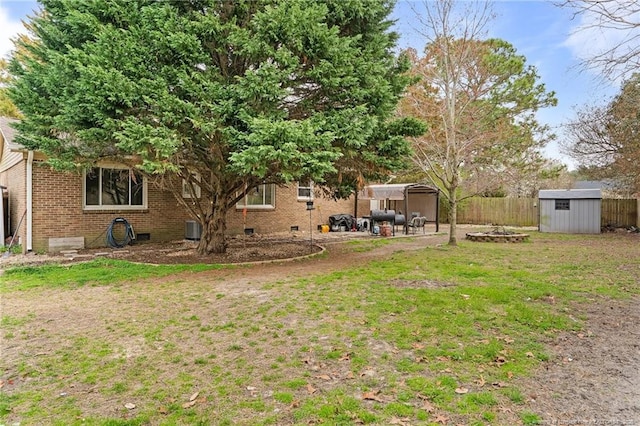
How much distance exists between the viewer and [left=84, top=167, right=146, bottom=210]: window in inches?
449

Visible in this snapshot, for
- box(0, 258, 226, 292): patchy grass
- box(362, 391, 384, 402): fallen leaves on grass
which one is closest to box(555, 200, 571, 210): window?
box(0, 258, 226, 292): patchy grass

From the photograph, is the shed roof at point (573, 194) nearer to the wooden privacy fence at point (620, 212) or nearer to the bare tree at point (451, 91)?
the wooden privacy fence at point (620, 212)

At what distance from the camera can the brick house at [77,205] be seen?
10.4 m

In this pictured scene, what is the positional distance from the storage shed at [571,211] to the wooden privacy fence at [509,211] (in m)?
2.40

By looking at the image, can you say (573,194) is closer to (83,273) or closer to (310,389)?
(310,389)

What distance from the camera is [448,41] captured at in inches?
468

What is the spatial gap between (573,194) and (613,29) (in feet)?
44.4

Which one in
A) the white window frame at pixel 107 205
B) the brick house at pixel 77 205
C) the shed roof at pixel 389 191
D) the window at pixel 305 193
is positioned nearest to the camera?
the brick house at pixel 77 205

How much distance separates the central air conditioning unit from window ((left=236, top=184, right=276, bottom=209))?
2.67m

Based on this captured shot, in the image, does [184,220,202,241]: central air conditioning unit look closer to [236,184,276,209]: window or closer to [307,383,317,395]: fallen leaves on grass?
[236,184,276,209]: window

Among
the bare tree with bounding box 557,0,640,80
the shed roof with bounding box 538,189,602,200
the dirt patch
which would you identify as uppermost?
the bare tree with bounding box 557,0,640,80

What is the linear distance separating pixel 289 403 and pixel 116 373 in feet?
5.39

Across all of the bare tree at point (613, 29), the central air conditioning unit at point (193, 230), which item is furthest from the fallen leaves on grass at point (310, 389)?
the central air conditioning unit at point (193, 230)

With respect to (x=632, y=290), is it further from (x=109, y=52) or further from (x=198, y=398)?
(x=109, y=52)
